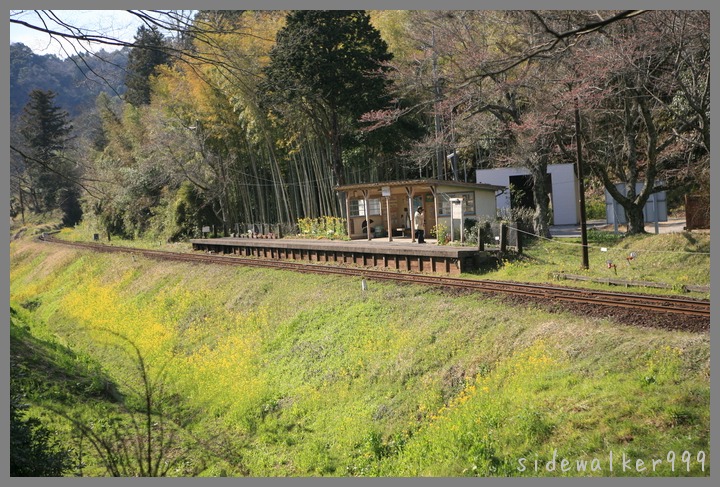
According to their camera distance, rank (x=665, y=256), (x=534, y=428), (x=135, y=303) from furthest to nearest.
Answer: (x=135, y=303) < (x=665, y=256) < (x=534, y=428)

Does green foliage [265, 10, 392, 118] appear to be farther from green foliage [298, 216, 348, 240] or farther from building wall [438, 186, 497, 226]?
building wall [438, 186, 497, 226]

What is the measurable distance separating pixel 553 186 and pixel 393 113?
1061cm

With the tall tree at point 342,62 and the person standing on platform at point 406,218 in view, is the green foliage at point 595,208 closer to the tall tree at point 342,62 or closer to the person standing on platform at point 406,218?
the person standing on platform at point 406,218

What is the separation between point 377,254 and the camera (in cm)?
1839

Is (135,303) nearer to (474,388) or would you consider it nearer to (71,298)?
(71,298)

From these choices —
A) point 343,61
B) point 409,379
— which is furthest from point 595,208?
point 409,379

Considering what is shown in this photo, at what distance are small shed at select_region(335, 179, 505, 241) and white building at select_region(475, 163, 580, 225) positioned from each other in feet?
13.1

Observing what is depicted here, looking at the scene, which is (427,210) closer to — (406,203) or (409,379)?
(406,203)

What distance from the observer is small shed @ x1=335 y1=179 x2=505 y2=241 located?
1958cm

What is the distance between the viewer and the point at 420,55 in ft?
76.0

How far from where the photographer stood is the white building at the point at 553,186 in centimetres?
2608

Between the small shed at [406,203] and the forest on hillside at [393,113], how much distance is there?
1.70 metres

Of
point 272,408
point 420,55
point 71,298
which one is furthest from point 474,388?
point 71,298

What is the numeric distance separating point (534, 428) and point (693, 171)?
56.3 feet
